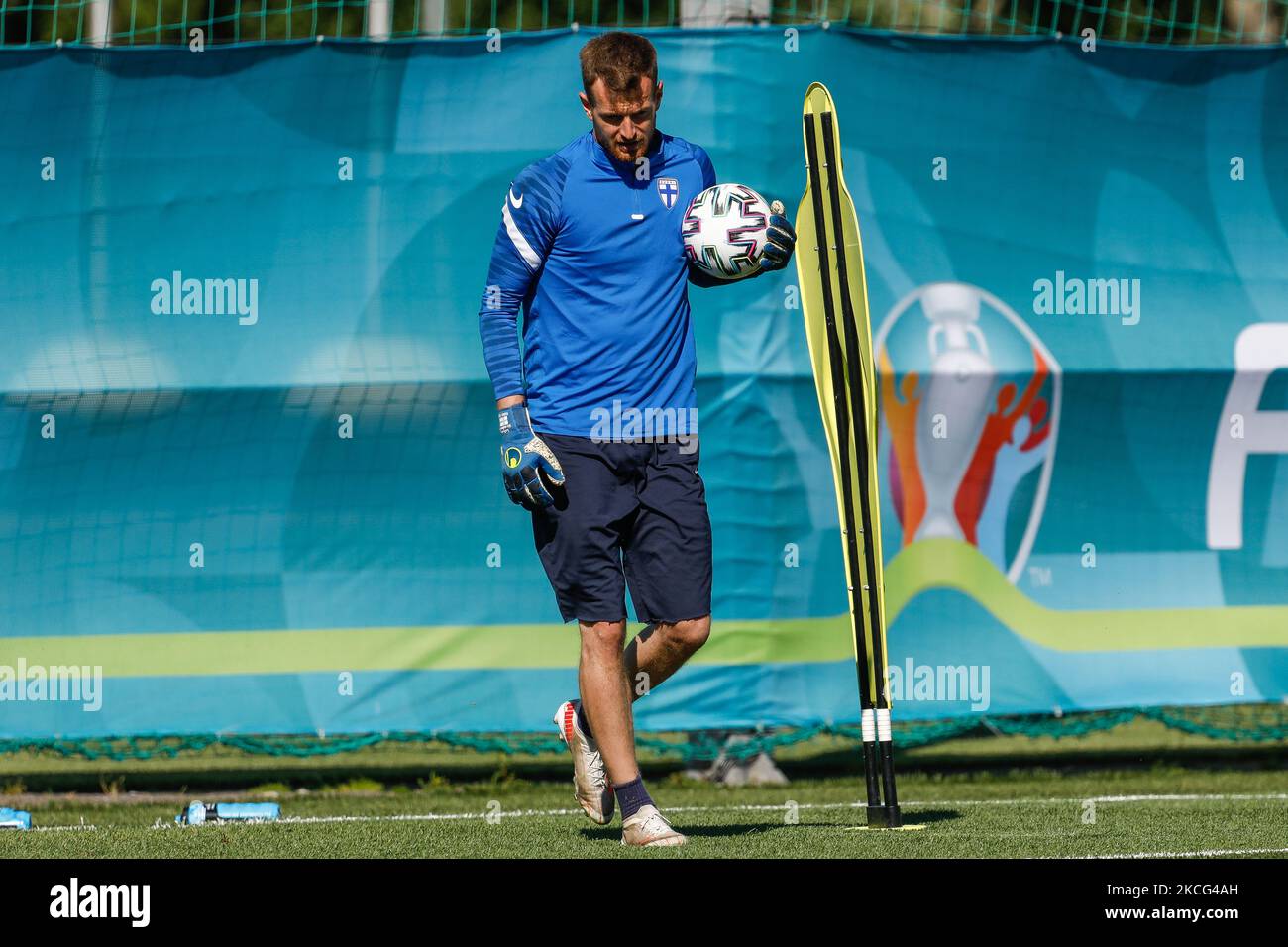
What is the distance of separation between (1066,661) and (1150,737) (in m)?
1.53

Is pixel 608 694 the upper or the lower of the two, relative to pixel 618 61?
lower

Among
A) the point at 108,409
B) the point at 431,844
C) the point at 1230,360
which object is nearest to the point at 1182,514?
the point at 1230,360

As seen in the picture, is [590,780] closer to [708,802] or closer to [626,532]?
[626,532]

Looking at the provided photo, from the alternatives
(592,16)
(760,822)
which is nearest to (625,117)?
(760,822)

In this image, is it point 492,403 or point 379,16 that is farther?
point 379,16

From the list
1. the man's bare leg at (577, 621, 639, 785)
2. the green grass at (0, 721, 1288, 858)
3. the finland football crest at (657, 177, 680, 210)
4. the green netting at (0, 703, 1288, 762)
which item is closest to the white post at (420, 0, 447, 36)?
the green grass at (0, 721, 1288, 858)

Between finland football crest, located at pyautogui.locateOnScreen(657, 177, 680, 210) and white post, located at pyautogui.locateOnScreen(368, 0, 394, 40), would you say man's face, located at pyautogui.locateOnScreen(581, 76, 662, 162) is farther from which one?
white post, located at pyautogui.locateOnScreen(368, 0, 394, 40)

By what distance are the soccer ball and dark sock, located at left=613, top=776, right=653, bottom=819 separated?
138cm

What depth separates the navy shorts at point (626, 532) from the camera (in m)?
4.91

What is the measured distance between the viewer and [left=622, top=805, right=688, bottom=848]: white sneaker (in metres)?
4.72

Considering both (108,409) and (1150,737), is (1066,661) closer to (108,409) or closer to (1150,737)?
(1150,737)

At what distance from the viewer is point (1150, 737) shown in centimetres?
851

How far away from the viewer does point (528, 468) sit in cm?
484

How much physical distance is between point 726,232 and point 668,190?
0.82 feet
